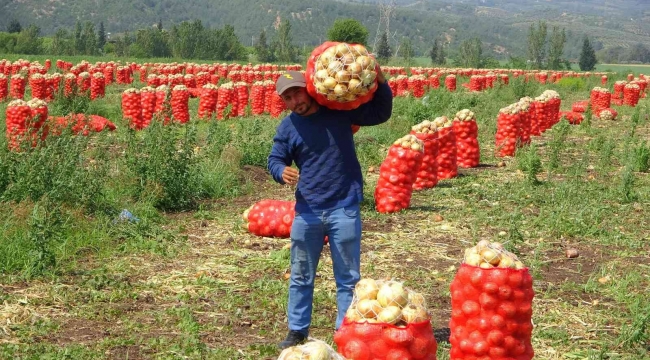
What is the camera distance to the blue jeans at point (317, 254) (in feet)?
15.1

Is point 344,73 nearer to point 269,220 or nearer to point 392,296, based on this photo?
point 392,296

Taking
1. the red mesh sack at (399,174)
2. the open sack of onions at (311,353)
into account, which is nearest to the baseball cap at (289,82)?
the open sack of onions at (311,353)

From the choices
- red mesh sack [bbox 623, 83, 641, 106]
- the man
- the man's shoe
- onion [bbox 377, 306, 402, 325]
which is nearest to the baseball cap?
the man

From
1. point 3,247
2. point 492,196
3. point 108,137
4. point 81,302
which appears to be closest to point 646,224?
point 492,196

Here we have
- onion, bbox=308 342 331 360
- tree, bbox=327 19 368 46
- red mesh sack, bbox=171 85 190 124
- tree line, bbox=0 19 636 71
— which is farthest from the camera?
tree line, bbox=0 19 636 71

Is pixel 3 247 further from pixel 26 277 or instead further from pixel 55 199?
pixel 55 199

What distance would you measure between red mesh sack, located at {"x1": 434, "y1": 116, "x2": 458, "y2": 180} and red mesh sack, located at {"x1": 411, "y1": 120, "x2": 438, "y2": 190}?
0.25 meters

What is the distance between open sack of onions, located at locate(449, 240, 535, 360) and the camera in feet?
13.0

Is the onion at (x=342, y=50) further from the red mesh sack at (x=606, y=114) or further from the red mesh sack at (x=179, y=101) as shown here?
the red mesh sack at (x=606, y=114)

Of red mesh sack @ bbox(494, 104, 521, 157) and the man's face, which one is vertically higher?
the man's face

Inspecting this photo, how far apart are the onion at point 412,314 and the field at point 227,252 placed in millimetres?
1333

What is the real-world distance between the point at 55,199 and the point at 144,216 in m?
0.99

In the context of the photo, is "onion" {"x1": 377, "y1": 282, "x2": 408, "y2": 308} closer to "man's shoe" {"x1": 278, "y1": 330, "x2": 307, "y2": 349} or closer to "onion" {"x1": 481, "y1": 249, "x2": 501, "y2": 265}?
"onion" {"x1": 481, "y1": 249, "x2": 501, "y2": 265}

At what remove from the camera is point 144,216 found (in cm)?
809
